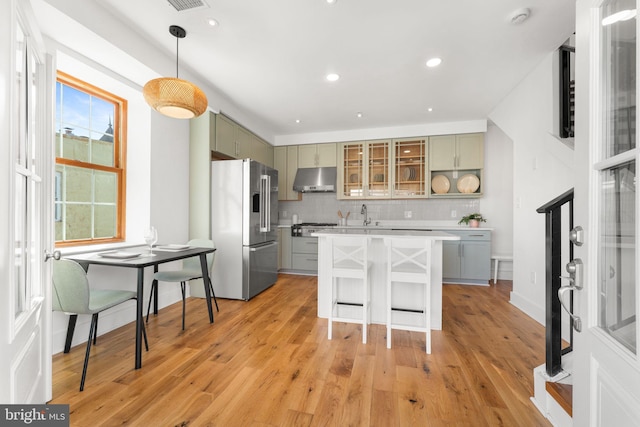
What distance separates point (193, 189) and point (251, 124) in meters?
1.66

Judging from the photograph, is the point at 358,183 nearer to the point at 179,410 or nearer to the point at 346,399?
the point at 346,399

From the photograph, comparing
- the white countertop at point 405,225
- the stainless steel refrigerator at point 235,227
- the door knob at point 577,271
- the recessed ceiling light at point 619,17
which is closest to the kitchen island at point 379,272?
the stainless steel refrigerator at point 235,227

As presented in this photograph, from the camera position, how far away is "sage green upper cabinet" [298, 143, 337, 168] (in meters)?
5.28

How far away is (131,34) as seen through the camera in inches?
93.2

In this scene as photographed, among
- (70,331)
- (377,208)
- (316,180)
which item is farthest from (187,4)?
(377,208)

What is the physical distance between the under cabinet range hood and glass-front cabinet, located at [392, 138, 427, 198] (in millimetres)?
1169

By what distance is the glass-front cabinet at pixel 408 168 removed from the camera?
489 centimetres

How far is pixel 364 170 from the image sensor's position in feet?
16.8

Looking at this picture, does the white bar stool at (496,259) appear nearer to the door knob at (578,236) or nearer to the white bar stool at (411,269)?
the white bar stool at (411,269)

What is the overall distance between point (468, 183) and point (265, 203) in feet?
11.6

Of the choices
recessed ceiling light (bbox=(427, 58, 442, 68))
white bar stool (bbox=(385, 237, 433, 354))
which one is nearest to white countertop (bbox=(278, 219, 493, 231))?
white bar stool (bbox=(385, 237, 433, 354))

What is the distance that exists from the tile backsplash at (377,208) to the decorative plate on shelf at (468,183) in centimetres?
25

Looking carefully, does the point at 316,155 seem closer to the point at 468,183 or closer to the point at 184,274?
the point at 468,183

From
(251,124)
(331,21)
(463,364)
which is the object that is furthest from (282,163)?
(463,364)
